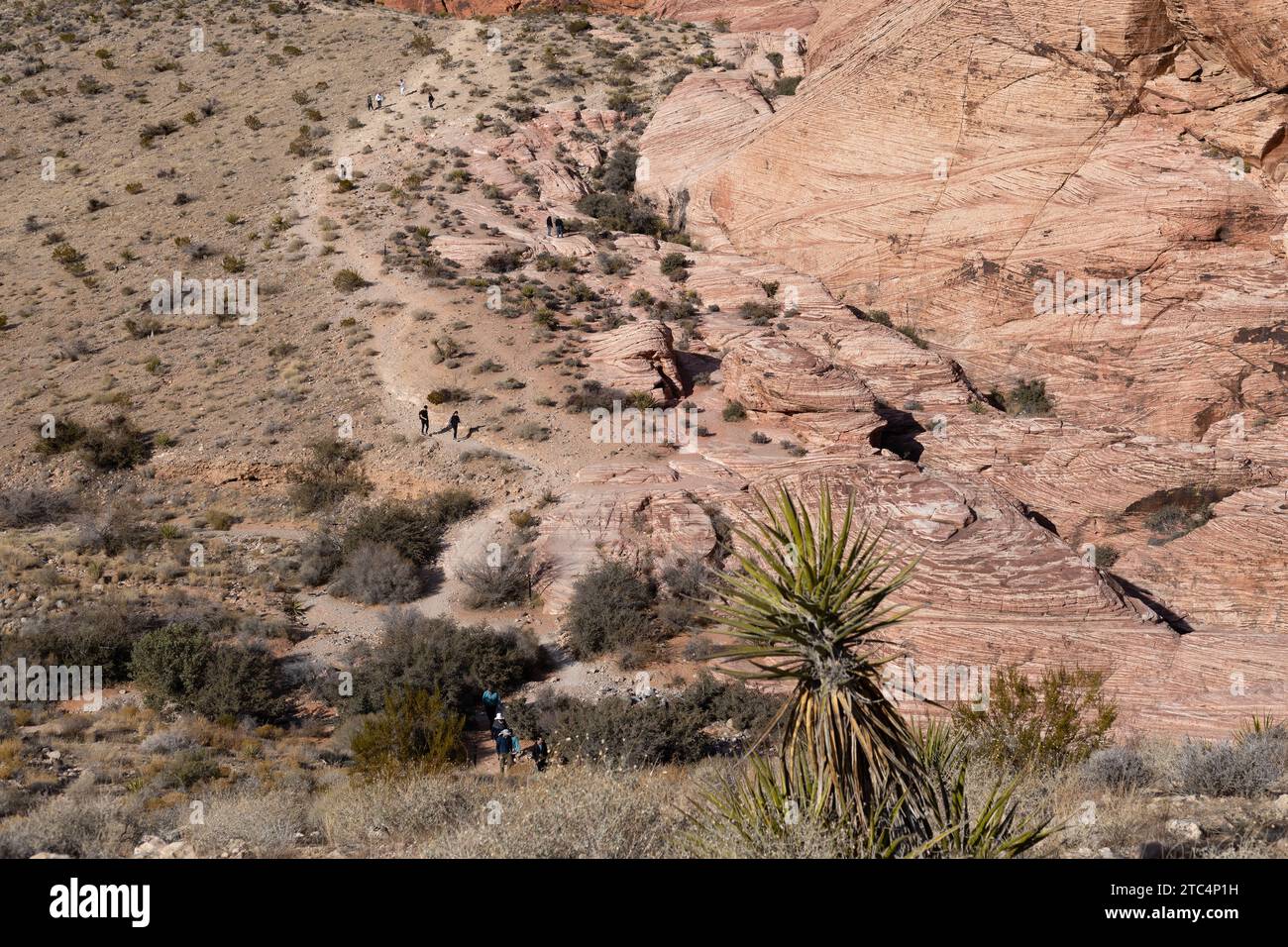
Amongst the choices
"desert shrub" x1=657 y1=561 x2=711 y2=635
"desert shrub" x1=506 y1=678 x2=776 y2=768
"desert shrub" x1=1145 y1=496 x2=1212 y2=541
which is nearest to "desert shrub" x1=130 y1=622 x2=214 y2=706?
"desert shrub" x1=506 y1=678 x2=776 y2=768

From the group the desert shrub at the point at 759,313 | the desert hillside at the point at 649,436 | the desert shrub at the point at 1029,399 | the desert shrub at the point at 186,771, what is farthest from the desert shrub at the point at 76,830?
the desert shrub at the point at 1029,399

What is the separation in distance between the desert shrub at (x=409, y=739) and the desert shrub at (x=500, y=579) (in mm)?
5035

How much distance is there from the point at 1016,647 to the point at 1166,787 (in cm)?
451

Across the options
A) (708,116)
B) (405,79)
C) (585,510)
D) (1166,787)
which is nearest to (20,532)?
(585,510)

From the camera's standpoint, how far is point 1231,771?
8.76m

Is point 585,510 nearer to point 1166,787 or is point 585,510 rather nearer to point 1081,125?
point 1166,787

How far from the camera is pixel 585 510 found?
20.2m

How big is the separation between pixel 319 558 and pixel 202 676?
17.5ft

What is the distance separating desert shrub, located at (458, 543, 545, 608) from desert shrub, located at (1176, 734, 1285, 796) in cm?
1320

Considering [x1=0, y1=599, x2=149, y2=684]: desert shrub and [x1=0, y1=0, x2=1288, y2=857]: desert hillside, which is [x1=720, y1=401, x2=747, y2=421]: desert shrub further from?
[x1=0, y1=599, x2=149, y2=684]: desert shrub

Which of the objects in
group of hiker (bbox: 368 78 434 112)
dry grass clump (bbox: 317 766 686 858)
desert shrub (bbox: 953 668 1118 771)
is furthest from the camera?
group of hiker (bbox: 368 78 434 112)

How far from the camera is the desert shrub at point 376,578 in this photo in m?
19.1

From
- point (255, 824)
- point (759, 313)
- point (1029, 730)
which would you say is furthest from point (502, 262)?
point (1029, 730)

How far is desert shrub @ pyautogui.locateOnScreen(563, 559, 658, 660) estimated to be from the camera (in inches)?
684
